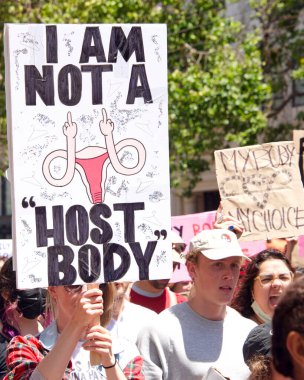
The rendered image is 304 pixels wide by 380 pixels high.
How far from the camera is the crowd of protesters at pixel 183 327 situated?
3326 mm

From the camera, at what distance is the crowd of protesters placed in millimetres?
3326

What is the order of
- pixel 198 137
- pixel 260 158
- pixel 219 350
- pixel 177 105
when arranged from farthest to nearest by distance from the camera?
1. pixel 198 137
2. pixel 177 105
3. pixel 260 158
4. pixel 219 350

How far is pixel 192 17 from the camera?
17.4 m

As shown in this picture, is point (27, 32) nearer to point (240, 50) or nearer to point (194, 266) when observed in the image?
point (194, 266)

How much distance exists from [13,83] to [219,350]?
5.03 feet

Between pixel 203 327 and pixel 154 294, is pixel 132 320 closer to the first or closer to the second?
pixel 203 327

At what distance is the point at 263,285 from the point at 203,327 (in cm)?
87

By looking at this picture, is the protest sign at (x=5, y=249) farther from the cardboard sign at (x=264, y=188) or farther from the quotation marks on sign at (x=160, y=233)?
the quotation marks on sign at (x=160, y=233)

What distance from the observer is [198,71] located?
16828 millimetres

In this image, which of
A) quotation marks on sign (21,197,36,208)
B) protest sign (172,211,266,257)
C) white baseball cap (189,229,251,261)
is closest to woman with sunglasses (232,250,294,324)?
white baseball cap (189,229,251,261)

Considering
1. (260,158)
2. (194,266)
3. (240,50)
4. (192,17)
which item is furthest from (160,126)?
(240,50)

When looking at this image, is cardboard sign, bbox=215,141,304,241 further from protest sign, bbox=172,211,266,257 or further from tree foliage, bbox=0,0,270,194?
tree foliage, bbox=0,0,270,194

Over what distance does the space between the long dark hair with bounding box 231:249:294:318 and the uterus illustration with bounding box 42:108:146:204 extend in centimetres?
165

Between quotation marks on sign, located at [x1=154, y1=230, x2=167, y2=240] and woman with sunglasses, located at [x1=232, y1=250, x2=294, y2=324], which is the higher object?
quotation marks on sign, located at [x1=154, y1=230, x2=167, y2=240]
